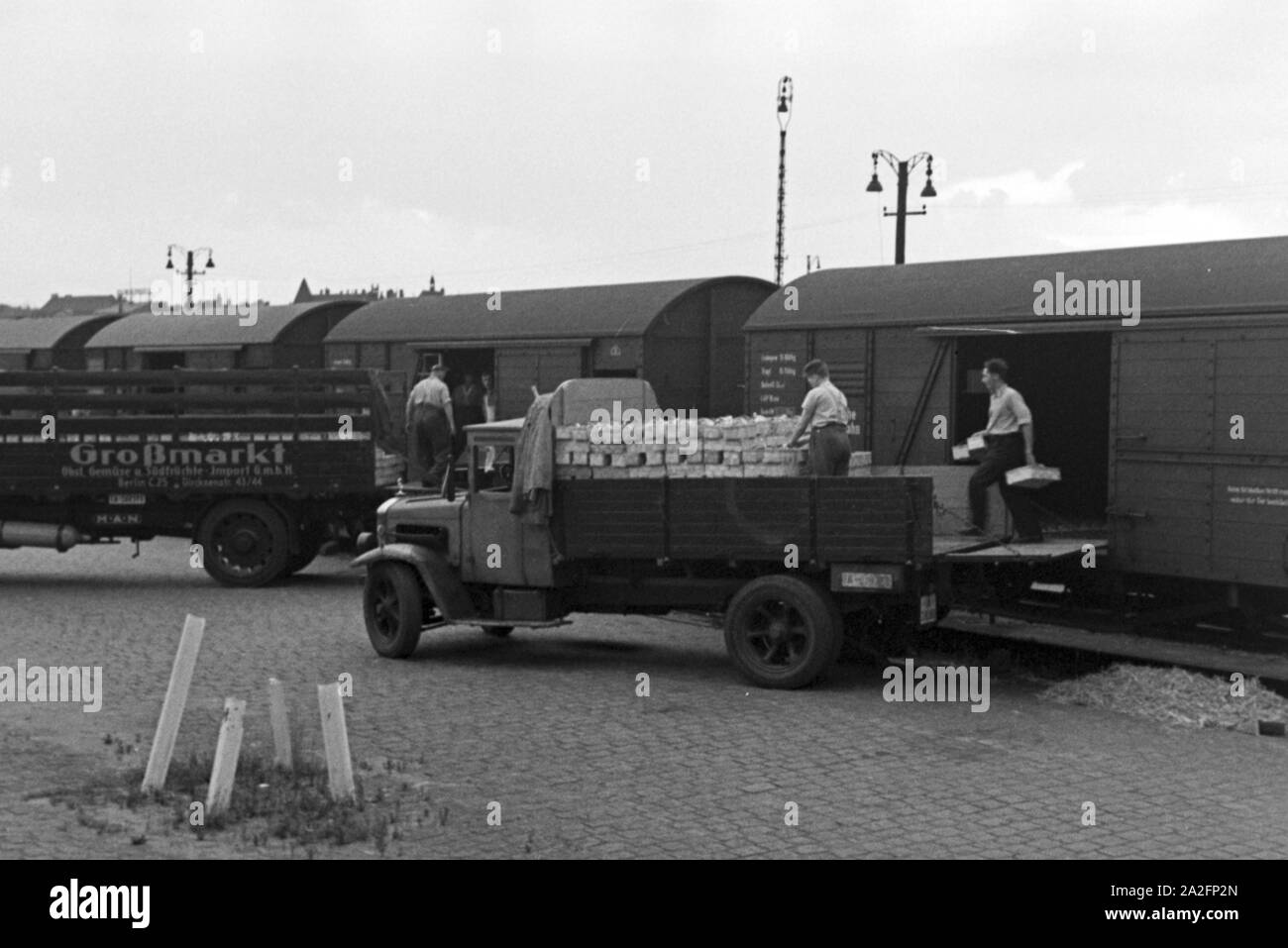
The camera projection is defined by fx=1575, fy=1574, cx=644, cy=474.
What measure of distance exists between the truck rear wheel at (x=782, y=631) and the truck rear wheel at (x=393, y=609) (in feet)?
9.06

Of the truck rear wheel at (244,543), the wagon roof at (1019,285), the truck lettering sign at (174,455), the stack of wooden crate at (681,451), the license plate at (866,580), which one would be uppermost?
the wagon roof at (1019,285)

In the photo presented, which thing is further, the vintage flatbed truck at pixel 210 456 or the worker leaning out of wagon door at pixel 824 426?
the vintage flatbed truck at pixel 210 456

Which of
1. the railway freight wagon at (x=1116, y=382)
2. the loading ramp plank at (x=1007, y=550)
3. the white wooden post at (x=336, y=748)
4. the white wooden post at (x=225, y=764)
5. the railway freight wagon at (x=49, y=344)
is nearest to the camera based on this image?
the white wooden post at (x=225, y=764)

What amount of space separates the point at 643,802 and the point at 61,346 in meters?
24.8

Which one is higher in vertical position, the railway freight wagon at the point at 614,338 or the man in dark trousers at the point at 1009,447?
the railway freight wagon at the point at 614,338

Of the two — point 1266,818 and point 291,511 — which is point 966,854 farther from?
point 291,511

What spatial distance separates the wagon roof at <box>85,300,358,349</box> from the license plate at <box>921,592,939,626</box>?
16585mm

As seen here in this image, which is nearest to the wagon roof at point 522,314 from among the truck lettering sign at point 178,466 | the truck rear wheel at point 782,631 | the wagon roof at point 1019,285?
the wagon roof at point 1019,285

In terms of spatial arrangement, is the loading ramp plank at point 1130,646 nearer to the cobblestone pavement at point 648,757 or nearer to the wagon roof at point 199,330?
the cobblestone pavement at point 648,757

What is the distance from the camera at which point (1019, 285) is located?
45.3 feet

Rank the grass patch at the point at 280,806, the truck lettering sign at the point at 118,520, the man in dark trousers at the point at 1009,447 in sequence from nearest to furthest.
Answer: the grass patch at the point at 280,806
the man in dark trousers at the point at 1009,447
the truck lettering sign at the point at 118,520

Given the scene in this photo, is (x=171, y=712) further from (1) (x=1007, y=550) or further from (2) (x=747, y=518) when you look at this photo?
(1) (x=1007, y=550)

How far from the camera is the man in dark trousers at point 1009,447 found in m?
12.6

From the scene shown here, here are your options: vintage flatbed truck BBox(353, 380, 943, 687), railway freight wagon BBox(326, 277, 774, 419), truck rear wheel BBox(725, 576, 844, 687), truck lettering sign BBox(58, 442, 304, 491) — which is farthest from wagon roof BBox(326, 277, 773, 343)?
truck rear wheel BBox(725, 576, 844, 687)
